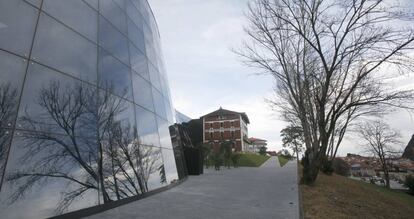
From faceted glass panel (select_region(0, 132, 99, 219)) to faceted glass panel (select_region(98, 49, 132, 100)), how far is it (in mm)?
2246

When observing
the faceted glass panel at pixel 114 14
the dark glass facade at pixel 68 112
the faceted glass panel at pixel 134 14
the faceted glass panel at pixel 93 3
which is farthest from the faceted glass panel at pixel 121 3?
the faceted glass panel at pixel 93 3

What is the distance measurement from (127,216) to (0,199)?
2487 millimetres

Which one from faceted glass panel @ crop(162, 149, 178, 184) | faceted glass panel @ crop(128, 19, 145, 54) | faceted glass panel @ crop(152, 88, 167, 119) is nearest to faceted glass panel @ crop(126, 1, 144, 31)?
faceted glass panel @ crop(128, 19, 145, 54)

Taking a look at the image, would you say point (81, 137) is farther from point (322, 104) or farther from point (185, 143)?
point (185, 143)

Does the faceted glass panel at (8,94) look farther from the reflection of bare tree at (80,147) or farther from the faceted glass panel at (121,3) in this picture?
the faceted glass panel at (121,3)

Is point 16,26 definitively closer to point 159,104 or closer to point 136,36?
point 136,36

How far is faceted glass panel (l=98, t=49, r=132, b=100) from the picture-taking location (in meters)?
8.41

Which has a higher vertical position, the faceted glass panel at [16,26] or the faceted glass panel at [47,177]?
the faceted glass panel at [16,26]

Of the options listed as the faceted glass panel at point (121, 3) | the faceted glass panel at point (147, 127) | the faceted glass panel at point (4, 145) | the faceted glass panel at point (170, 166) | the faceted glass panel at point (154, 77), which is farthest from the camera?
the faceted glass panel at point (154, 77)

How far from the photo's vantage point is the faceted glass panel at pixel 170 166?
39.7 feet

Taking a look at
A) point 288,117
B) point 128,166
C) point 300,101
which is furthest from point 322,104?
point 288,117

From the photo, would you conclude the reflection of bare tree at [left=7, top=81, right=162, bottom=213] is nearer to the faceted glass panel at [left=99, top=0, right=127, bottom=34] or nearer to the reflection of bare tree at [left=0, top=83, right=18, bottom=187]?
the reflection of bare tree at [left=0, top=83, right=18, bottom=187]

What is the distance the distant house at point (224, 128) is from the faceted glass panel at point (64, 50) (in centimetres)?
6848

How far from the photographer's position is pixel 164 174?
1155 centimetres
